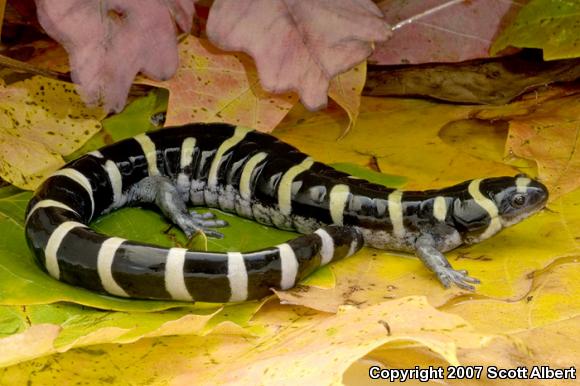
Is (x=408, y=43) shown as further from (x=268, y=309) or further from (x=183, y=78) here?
(x=268, y=309)

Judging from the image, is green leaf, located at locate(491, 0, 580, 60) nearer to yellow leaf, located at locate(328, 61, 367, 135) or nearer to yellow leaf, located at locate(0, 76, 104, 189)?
yellow leaf, located at locate(328, 61, 367, 135)

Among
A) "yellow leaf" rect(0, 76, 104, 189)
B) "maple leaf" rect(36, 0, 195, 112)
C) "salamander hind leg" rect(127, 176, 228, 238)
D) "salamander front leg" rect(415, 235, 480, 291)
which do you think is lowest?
"salamander front leg" rect(415, 235, 480, 291)

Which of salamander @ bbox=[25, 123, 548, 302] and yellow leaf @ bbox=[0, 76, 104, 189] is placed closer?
salamander @ bbox=[25, 123, 548, 302]

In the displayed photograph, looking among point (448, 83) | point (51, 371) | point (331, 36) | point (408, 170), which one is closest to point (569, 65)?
point (448, 83)

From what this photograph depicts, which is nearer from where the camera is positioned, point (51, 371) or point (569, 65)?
point (51, 371)

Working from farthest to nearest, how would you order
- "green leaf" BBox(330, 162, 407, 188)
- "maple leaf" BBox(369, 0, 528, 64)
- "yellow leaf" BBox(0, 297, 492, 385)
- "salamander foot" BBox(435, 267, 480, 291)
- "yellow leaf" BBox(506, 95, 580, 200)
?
1. "maple leaf" BBox(369, 0, 528, 64)
2. "green leaf" BBox(330, 162, 407, 188)
3. "yellow leaf" BBox(506, 95, 580, 200)
4. "salamander foot" BBox(435, 267, 480, 291)
5. "yellow leaf" BBox(0, 297, 492, 385)

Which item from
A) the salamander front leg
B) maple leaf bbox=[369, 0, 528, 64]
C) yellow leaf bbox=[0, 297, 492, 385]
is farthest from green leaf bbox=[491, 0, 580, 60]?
yellow leaf bbox=[0, 297, 492, 385]

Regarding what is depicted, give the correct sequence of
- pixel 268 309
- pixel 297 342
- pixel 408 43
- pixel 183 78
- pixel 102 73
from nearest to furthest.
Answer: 1. pixel 297 342
2. pixel 268 309
3. pixel 102 73
4. pixel 183 78
5. pixel 408 43

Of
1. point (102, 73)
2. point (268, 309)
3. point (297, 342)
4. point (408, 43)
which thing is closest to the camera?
point (297, 342)
